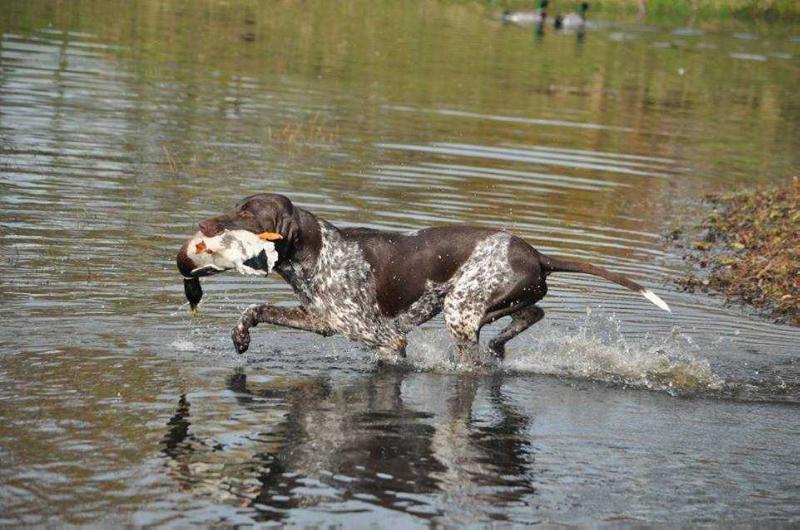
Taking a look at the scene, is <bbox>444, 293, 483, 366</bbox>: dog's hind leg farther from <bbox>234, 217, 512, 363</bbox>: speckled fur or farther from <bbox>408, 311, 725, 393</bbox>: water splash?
<bbox>408, 311, 725, 393</bbox>: water splash

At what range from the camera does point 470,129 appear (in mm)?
24266

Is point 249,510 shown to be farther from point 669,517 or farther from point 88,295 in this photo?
point 88,295

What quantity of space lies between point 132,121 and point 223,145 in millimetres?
2041

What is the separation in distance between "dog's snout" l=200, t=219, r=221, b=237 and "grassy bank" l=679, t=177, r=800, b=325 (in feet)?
20.5

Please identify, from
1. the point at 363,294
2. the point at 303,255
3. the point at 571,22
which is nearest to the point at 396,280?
the point at 363,294

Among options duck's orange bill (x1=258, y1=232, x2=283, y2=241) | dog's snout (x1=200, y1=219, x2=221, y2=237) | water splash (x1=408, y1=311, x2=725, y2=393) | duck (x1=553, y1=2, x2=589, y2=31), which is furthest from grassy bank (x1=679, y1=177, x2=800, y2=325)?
duck (x1=553, y1=2, x2=589, y2=31)

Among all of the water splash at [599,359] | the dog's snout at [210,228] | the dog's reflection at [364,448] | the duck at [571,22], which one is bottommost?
the dog's reflection at [364,448]

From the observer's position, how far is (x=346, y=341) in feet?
37.0

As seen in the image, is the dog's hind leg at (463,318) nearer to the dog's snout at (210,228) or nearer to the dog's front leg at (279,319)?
the dog's front leg at (279,319)

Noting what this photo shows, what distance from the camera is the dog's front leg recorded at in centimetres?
1025

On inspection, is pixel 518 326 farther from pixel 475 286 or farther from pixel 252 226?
pixel 252 226

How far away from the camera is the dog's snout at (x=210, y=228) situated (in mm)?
9672

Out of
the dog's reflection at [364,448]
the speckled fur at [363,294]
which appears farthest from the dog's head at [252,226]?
the dog's reflection at [364,448]

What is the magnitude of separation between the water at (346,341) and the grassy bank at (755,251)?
45cm
